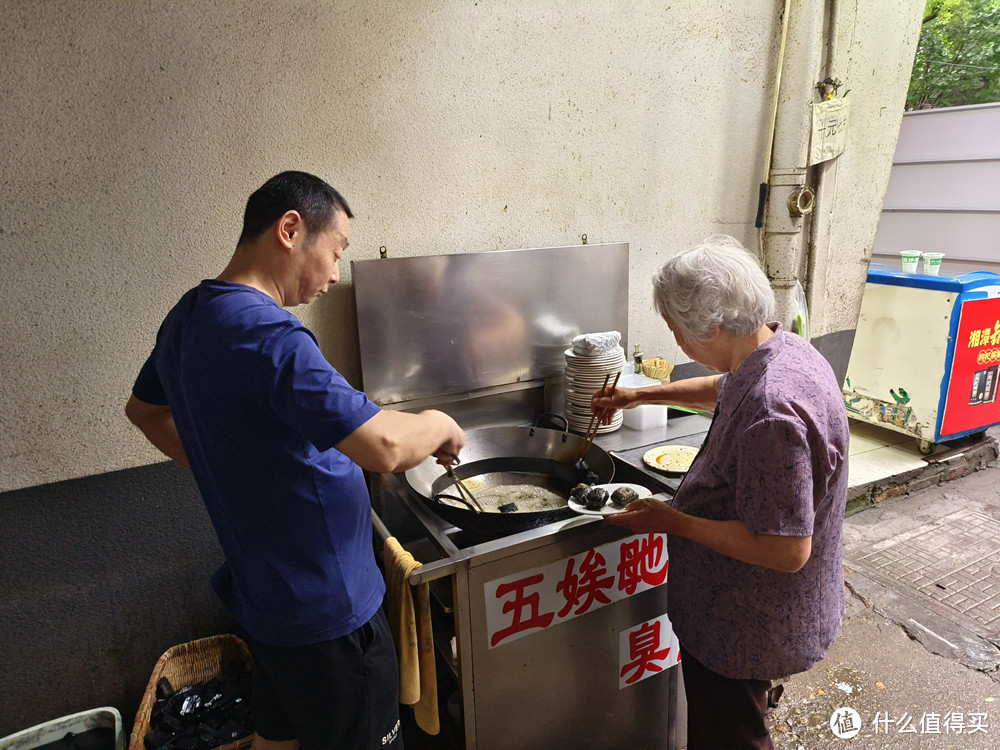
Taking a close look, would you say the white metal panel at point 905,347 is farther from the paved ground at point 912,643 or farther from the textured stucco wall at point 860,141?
the textured stucco wall at point 860,141

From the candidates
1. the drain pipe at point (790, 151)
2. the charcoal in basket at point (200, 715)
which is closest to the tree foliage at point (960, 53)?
the drain pipe at point (790, 151)

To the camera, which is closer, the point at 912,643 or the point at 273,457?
the point at 273,457

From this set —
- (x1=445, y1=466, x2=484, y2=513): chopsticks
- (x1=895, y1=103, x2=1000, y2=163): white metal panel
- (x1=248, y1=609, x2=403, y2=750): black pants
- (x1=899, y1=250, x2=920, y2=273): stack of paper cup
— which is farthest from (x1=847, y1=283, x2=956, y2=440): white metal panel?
(x1=248, y1=609, x2=403, y2=750): black pants

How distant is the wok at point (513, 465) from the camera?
2377 millimetres

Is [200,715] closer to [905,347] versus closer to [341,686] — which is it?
[341,686]

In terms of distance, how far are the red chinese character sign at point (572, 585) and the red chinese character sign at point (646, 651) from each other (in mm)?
166

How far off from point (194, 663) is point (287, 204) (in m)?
2.01

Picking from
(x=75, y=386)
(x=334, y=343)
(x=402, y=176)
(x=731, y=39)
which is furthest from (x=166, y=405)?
(x=731, y=39)

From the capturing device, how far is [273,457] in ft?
4.83

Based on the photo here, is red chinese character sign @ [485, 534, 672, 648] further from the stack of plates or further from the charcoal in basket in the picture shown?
the charcoal in basket

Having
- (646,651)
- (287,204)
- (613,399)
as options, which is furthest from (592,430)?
(287,204)

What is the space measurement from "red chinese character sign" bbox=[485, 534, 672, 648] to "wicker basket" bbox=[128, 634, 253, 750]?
119 centimetres

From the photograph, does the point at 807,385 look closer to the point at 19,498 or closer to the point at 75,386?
the point at 75,386

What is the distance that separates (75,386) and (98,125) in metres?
0.91
